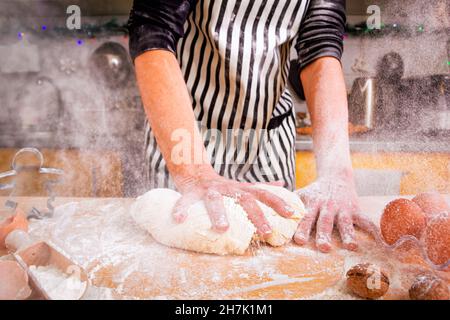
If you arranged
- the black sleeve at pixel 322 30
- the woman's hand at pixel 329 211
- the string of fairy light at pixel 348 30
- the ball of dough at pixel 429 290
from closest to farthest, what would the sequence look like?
the ball of dough at pixel 429 290, the string of fairy light at pixel 348 30, the woman's hand at pixel 329 211, the black sleeve at pixel 322 30

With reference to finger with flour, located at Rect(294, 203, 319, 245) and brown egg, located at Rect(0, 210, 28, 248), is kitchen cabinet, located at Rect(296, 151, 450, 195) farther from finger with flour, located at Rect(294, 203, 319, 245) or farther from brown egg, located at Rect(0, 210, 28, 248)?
brown egg, located at Rect(0, 210, 28, 248)

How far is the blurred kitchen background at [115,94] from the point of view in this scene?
2.54 ft

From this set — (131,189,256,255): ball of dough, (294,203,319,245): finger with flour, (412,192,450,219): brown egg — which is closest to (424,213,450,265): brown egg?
(412,192,450,219): brown egg

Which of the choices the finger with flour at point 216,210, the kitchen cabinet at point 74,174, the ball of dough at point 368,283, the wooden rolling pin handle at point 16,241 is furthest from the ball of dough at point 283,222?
the wooden rolling pin handle at point 16,241

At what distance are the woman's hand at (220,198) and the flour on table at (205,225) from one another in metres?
0.01

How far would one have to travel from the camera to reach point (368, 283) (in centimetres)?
66

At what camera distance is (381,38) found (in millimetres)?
771

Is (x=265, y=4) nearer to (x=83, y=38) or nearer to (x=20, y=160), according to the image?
(x=83, y=38)

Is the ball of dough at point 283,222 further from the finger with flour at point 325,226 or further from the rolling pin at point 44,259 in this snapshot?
the rolling pin at point 44,259

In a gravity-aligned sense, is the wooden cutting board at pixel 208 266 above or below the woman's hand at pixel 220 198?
below

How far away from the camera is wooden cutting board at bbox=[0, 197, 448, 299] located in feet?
2.32

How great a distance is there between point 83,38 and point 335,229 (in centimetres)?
71

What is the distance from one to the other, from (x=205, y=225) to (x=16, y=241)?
0.39 meters
